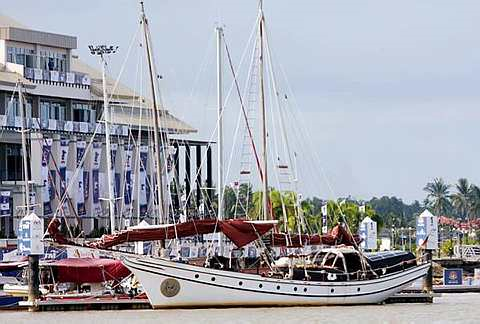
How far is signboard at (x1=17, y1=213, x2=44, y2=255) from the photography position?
7444 cm

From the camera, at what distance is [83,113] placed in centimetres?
13600

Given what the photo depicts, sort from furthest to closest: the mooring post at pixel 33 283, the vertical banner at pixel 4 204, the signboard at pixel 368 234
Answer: the vertical banner at pixel 4 204
the signboard at pixel 368 234
the mooring post at pixel 33 283

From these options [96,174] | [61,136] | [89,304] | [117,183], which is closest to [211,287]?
[89,304]

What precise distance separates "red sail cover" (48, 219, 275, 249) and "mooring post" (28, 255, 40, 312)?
5.01 ft

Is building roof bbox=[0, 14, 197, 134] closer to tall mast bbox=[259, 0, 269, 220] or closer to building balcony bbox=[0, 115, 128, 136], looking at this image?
building balcony bbox=[0, 115, 128, 136]

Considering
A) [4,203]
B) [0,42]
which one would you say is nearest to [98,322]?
[4,203]

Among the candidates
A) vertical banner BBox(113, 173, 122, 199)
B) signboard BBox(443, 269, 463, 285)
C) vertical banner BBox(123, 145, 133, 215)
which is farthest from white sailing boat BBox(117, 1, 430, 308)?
vertical banner BBox(113, 173, 122, 199)

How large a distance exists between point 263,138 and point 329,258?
6.94 meters

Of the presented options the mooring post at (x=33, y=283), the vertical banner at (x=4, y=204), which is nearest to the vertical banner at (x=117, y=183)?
the vertical banner at (x=4, y=204)

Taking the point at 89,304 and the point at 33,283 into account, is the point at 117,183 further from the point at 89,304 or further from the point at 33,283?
the point at 33,283

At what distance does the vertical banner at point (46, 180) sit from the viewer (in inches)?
4587

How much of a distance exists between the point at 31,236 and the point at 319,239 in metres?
14.6

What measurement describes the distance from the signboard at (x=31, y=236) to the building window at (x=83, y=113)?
59339 millimetres

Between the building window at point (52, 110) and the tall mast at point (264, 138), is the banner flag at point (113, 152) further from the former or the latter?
the tall mast at point (264, 138)
